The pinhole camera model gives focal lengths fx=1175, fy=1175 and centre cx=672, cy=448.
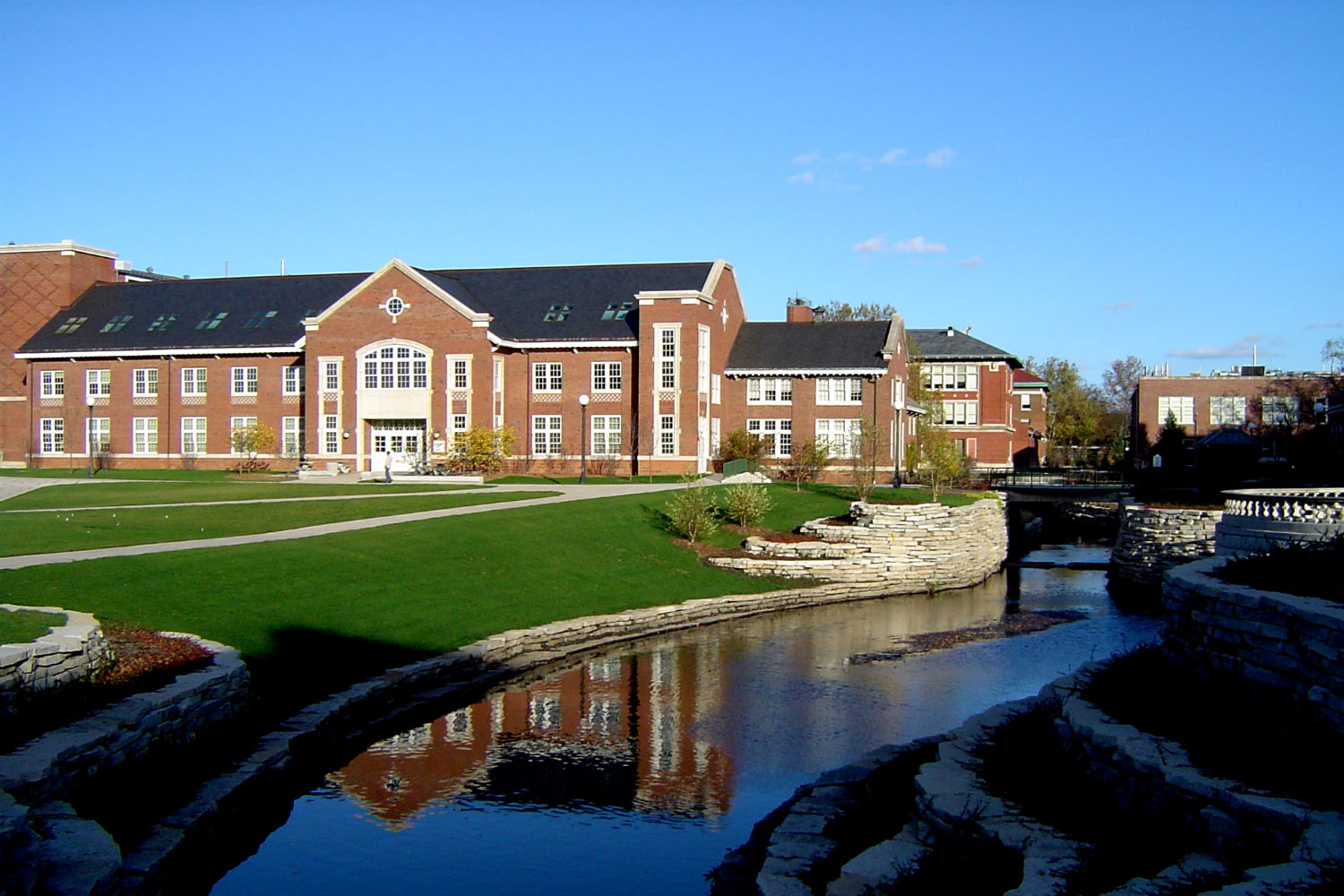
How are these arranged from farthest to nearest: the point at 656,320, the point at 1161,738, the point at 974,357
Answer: the point at 974,357, the point at 656,320, the point at 1161,738

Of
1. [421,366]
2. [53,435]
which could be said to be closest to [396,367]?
[421,366]

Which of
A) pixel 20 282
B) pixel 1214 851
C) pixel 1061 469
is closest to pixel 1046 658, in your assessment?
pixel 1214 851

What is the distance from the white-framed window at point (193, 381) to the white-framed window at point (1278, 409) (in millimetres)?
69840

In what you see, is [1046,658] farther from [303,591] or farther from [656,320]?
[656,320]

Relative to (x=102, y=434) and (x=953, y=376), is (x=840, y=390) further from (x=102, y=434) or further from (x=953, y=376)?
(x=102, y=434)

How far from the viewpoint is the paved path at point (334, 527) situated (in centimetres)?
2051

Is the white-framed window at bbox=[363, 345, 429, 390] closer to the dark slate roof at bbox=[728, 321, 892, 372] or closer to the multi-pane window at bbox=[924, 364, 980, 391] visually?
the dark slate roof at bbox=[728, 321, 892, 372]

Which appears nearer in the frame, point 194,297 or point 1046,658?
point 1046,658

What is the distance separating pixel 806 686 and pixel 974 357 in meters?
59.3

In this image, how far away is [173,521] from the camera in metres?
27.9

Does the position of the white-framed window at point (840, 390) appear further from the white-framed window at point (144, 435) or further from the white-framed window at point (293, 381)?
the white-framed window at point (144, 435)

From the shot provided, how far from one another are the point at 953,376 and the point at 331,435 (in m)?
40.5

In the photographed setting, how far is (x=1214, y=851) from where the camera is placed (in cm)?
→ 834

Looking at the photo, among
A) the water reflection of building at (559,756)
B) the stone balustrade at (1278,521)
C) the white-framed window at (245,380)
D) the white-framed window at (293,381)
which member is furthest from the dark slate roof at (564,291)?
the water reflection of building at (559,756)
